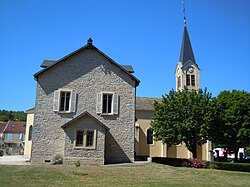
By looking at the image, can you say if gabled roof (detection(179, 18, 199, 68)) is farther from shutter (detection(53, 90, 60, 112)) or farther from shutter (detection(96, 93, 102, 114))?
shutter (detection(53, 90, 60, 112))

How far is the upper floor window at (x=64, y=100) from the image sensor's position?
25344 mm

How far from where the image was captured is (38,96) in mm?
25250

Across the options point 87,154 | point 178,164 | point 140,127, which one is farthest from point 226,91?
point 87,154

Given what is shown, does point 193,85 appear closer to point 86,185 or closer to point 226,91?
point 226,91

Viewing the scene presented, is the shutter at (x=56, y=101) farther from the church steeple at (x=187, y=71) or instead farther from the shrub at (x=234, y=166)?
the church steeple at (x=187, y=71)

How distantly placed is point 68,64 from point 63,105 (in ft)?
13.5

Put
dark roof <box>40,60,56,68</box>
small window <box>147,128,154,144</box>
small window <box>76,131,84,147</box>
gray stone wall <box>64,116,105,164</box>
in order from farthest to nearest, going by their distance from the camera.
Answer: small window <box>147,128,154,144</box>, dark roof <box>40,60,56,68</box>, small window <box>76,131,84,147</box>, gray stone wall <box>64,116,105,164</box>

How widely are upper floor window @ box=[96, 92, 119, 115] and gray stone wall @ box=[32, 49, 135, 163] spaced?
1.33 feet

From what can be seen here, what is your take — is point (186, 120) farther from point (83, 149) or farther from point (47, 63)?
point (47, 63)

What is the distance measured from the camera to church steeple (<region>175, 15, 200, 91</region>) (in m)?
47.8

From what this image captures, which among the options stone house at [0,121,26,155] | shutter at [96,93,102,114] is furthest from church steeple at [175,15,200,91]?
stone house at [0,121,26,155]

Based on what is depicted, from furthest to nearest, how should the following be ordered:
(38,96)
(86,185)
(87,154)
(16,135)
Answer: (16,135) < (38,96) < (87,154) < (86,185)

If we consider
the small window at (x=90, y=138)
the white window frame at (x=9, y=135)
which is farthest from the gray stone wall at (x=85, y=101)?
the white window frame at (x=9, y=135)

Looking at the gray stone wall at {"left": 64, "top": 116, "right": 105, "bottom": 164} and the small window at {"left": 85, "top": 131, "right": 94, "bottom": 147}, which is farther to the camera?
the small window at {"left": 85, "top": 131, "right": 94, "bottom": 147}
